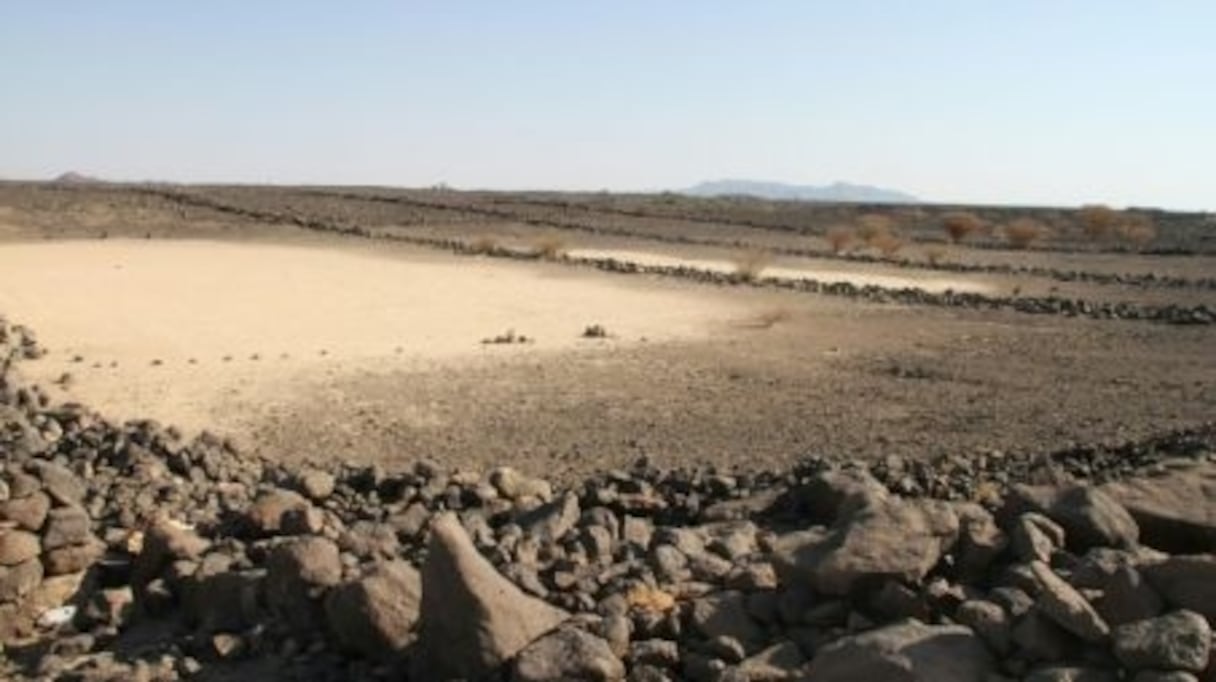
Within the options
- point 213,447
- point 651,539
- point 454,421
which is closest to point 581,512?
point 651,539

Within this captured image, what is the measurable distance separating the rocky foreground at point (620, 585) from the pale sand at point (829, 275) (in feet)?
75.3

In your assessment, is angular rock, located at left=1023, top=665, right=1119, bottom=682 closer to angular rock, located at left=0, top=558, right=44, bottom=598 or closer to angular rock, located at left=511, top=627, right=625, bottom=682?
angular rock, located at left=511, top=627, right=625, bottom=682

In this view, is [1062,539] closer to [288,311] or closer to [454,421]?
[454,421]

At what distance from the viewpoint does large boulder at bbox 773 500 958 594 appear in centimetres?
554

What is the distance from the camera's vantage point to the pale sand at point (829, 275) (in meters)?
31.6

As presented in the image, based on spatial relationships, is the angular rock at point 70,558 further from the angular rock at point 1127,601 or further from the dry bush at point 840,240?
the dry bush at point 840,240

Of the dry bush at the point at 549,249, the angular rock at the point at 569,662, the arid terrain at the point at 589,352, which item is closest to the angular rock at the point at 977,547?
the angular rock at the point at 569,662

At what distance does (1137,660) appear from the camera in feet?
15.3

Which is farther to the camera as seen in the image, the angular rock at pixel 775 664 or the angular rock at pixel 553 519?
the angular rock at pixel 553 519

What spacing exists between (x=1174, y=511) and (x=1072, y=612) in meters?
1.78

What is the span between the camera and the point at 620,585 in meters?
6.16

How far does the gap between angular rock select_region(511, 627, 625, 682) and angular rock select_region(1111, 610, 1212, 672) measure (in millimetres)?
1842

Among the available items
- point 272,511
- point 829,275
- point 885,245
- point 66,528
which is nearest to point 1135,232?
point 885,245

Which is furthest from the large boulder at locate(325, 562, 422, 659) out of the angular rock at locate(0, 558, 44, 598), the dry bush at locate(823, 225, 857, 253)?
the dry bush at locate(823, 225, 857, 253)
